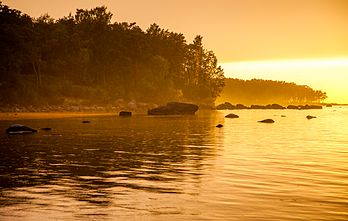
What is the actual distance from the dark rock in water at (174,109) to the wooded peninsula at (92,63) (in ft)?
73.6

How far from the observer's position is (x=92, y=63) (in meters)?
130

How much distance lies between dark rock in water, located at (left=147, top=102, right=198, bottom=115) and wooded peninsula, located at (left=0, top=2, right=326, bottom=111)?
2243 centimetres

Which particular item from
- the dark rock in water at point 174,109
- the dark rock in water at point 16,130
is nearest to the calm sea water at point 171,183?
the dark rock in water at point 16,130

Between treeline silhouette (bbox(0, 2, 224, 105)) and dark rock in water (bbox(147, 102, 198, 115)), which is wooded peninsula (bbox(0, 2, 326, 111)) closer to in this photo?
treeline silhouette (bbox(0, 2, 224, 105))

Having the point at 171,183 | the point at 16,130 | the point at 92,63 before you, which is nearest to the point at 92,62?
the point at 92,63

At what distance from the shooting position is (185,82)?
17262cm

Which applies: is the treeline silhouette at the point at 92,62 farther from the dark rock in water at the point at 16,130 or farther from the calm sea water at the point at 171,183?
the calm sea water at the point at 171,183

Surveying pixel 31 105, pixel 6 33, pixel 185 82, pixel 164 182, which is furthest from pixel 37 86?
pixel 164 182

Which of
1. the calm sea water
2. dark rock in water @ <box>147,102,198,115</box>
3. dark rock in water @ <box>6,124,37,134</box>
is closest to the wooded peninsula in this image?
dark rock in water @ <box>147,102,198,115</box>

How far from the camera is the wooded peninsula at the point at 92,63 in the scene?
9331 cm

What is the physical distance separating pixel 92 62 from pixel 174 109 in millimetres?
39967

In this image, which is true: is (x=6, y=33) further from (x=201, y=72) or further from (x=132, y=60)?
(x=201, y=72)

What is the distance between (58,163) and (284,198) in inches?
508

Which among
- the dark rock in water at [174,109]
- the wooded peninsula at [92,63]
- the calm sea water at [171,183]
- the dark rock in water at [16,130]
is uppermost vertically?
the wooded peninsula at [92,63]
